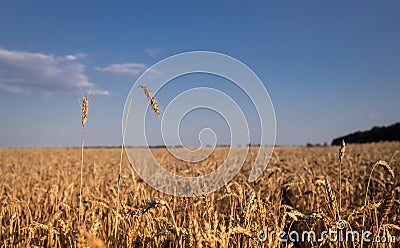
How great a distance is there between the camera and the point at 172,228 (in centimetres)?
256

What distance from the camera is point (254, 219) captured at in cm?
340

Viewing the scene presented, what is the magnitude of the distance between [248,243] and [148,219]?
3.51 ft

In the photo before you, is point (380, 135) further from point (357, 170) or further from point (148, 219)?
point (148, 219)

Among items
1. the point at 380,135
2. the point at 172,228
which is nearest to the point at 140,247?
the point at 172,228

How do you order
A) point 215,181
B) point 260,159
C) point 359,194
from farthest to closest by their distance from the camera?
point 260,159, point 215,181, point 359,194

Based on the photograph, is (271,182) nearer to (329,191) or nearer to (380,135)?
(329,191)

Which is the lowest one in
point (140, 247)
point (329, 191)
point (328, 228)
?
point (140, 247)

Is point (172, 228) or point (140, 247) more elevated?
point (172, 228)

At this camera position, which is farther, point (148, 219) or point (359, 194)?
point (359, 194)

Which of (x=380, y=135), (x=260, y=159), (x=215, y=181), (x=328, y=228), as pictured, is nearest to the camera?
(x=328, y=228)

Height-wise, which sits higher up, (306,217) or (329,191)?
(329,191)

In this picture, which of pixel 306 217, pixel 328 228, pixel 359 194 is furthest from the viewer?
pixel 359 194

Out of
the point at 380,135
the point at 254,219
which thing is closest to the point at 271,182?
the point at 254,219

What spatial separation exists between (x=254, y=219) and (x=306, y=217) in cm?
77
